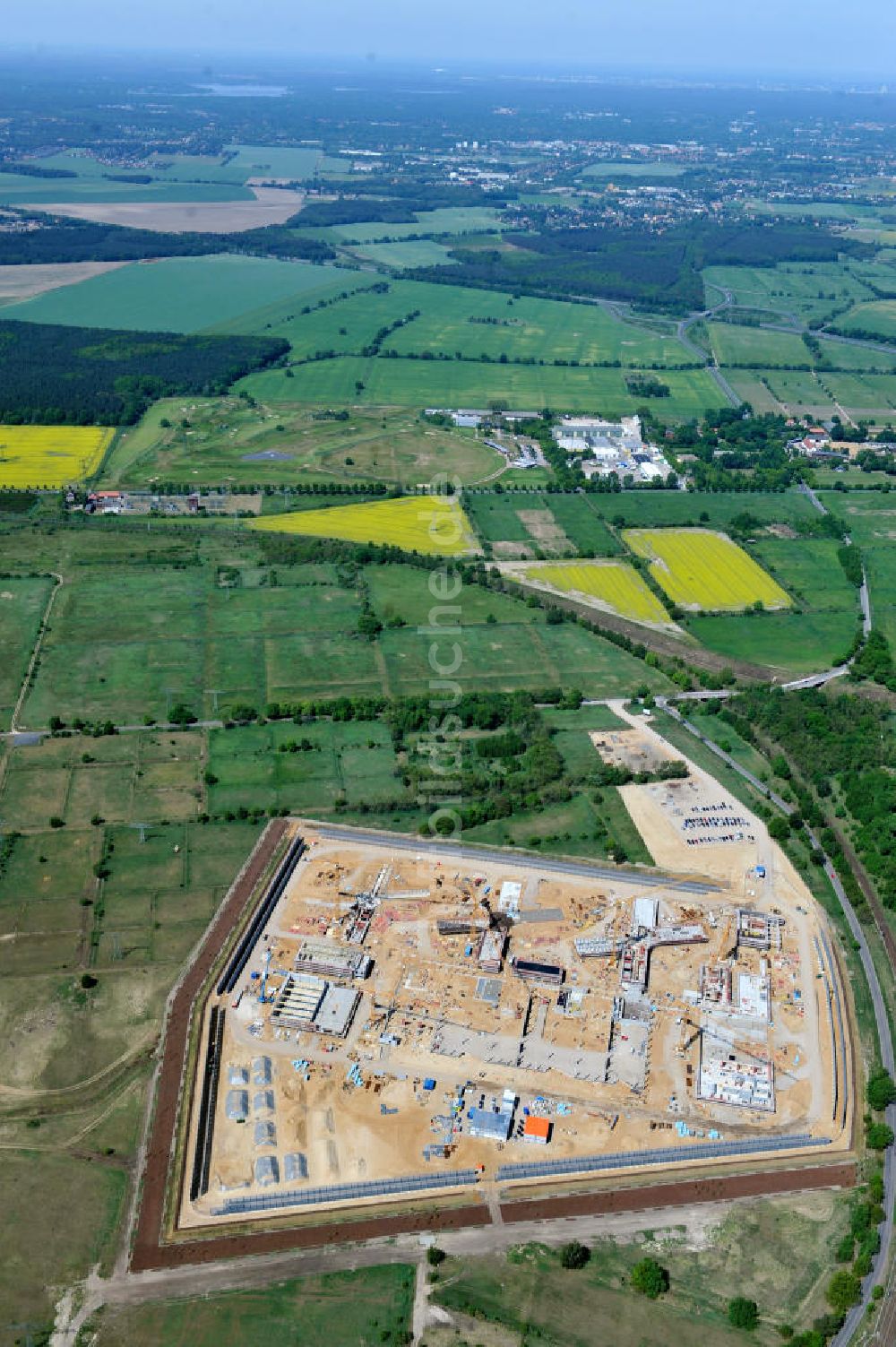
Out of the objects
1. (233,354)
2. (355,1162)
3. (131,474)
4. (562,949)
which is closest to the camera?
(355,1162)

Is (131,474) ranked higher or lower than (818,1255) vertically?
higher

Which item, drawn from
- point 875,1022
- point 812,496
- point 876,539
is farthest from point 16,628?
point 812,496

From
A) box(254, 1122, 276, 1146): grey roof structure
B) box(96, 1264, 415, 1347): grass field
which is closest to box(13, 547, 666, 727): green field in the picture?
box(254, 1122, 276, 1146): grey roof structure

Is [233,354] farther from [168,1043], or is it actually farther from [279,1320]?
[279,1320]

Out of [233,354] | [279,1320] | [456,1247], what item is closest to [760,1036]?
[456,1247]

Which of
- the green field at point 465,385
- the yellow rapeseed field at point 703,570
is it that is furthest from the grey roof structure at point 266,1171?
the green field at point 465,385

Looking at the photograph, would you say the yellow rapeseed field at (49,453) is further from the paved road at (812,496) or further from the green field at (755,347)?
the green field at (755,347)
